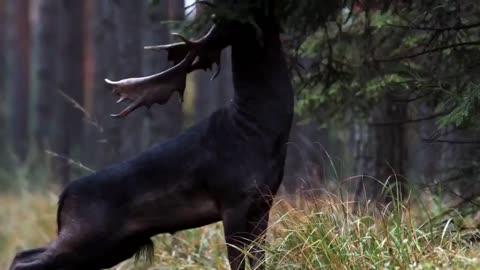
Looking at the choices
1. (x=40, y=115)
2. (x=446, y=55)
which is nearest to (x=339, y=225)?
(x=446, y=55)

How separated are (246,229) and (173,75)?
106 cm

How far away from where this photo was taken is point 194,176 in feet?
19.2

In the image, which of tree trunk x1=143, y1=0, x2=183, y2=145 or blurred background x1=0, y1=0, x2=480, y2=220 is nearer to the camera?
blurred background x1=0, y1=0, x2=480, y2=220

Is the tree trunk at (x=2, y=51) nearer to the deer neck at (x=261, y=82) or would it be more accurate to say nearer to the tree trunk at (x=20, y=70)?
the tree trunk at (x=20, y=70)

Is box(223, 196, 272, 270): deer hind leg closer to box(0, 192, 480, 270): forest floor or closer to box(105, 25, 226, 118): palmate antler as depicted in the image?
box(0, 192, 480, 270): forest floor

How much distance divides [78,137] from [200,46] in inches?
830

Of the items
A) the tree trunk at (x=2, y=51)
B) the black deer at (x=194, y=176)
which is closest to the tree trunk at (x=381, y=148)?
the black deer at (x=194, y=176)

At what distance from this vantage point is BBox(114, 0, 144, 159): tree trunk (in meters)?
12.6

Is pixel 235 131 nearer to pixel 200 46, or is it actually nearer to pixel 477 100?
pixel 200 46

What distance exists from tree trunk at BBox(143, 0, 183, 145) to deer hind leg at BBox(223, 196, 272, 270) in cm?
678

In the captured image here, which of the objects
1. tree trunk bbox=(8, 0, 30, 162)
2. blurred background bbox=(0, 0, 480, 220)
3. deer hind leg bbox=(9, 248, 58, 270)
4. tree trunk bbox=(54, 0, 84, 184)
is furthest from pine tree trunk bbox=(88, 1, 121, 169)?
tree trunk bbox=(8, 0, 30, 162)

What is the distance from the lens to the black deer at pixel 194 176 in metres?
5.77

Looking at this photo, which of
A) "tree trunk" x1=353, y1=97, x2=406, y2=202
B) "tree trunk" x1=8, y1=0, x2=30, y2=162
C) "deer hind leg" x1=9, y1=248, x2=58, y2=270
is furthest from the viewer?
"tree trunk" x1=8, y1=0, x2=30, y2=162

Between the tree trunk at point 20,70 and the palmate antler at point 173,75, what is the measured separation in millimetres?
23552
